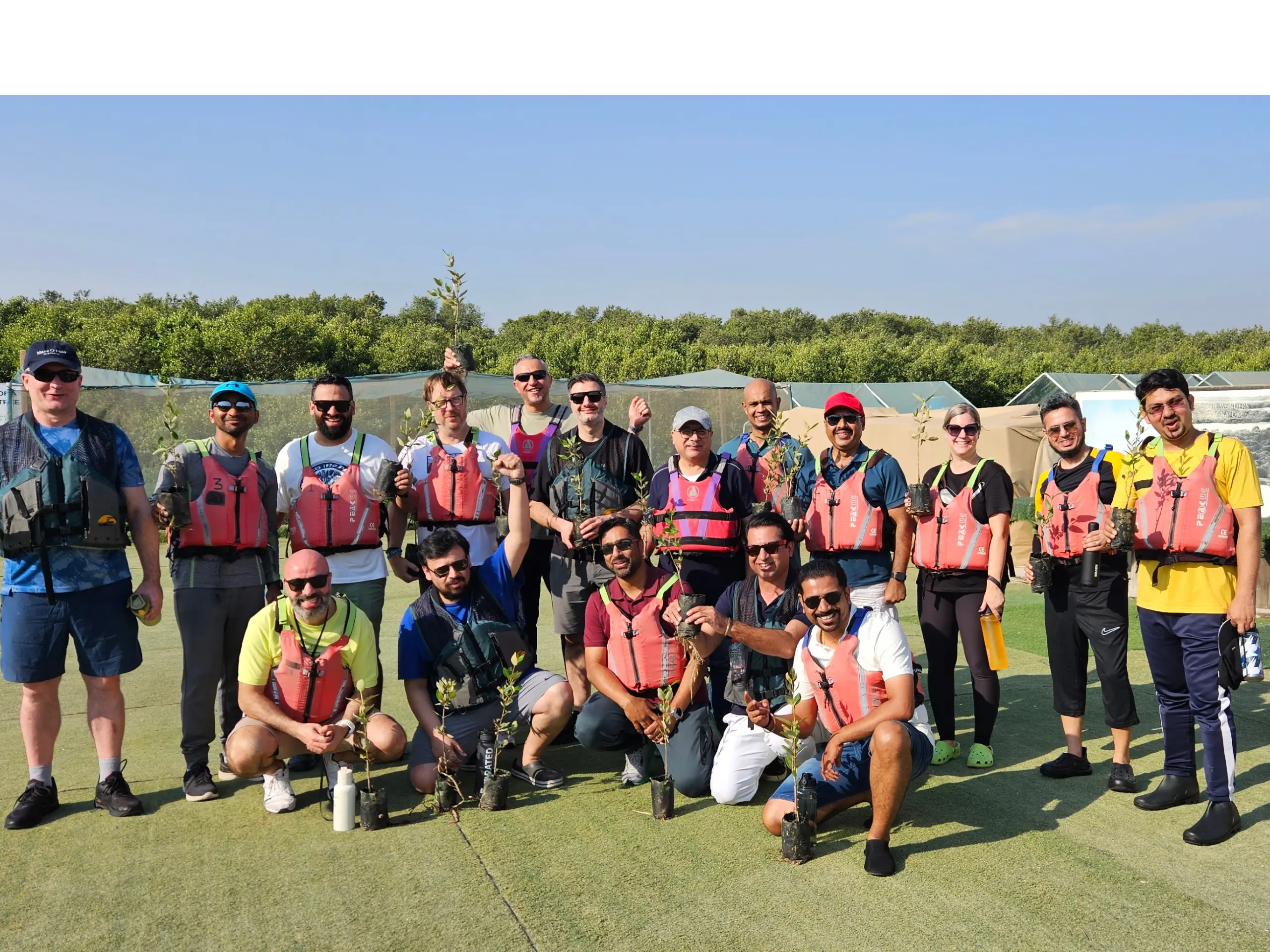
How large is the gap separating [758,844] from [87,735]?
3.96 metres

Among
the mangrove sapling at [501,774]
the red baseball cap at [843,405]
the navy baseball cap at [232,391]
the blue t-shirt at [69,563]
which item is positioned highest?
the navy baseball cap at [232,391]

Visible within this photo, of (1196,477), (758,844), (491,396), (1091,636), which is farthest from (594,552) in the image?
(491,396)

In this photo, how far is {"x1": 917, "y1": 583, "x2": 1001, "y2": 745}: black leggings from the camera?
17.9ft

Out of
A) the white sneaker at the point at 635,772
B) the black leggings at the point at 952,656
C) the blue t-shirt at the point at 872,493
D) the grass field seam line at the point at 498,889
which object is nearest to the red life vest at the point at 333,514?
the grass field seam line at the point at 498,889

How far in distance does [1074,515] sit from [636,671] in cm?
231

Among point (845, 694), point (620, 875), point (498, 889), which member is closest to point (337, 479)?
point (498, 889)

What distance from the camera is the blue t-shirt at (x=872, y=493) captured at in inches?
212

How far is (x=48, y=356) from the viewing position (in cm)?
446

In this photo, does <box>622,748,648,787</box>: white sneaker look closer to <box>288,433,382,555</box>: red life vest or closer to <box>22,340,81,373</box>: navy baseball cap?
<box>288,433,382,555</box>: red life vest

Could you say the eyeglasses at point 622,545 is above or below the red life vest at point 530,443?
below

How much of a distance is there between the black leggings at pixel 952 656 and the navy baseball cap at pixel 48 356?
14.2 ft

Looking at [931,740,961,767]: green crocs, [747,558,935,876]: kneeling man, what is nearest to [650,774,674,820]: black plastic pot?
[747,558,935,876]: kneeling man

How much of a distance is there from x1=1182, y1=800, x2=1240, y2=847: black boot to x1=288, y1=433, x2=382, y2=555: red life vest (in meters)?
3.97

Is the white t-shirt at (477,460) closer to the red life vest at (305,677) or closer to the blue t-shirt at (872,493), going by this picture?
the red life vest at (305,677)
